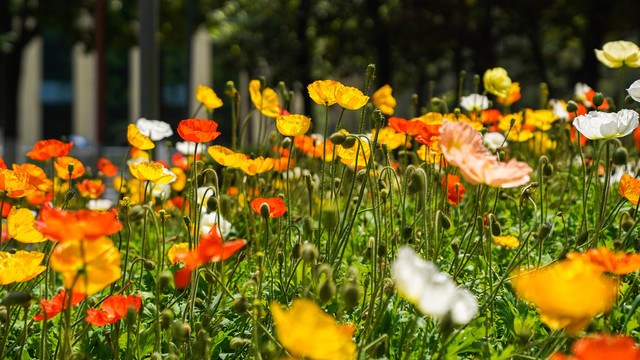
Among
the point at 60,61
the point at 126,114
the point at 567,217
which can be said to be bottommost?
the point at 126,114

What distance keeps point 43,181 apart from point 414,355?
1177 millimetres

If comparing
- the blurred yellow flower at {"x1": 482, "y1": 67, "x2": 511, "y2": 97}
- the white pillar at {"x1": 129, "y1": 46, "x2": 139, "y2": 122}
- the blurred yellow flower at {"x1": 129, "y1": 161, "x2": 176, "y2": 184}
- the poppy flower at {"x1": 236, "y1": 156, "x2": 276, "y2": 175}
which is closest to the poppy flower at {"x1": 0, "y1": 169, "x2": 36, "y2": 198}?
the blurred yellow flower at {"x1": 129, "y1": 161, "x2": 176, "y2": 184}

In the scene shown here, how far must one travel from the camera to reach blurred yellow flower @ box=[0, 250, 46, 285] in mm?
1160

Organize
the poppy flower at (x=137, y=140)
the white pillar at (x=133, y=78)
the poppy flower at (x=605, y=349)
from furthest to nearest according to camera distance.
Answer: the white pillar at (x=133, y=78)
the poppy flower at (x=137, y=140)
the poppy flower at (x=605, y=349)

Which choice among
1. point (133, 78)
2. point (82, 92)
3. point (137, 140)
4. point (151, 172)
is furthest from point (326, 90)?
point (133, 78)

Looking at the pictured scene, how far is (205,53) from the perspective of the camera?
2675cm

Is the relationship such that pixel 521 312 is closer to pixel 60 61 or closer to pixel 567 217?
pixel 567 217

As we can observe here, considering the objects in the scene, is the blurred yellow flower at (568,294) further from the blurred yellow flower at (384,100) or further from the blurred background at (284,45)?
the blurred background at (284,45)

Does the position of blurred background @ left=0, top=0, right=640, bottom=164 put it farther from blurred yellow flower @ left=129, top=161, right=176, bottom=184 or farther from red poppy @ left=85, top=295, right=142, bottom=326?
red poppy @ left=85, top=295, right=142, bottom=326

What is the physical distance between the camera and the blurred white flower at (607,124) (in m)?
1.48

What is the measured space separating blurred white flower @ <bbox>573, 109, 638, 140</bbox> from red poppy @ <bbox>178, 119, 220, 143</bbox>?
2.68ft

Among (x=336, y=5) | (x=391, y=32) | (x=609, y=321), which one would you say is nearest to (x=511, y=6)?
(x=391, y=32)

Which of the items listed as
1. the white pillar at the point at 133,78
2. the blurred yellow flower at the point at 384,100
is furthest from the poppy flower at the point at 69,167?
the white pillar at the point at 133,78

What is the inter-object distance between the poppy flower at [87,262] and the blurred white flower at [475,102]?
6.56 feet
